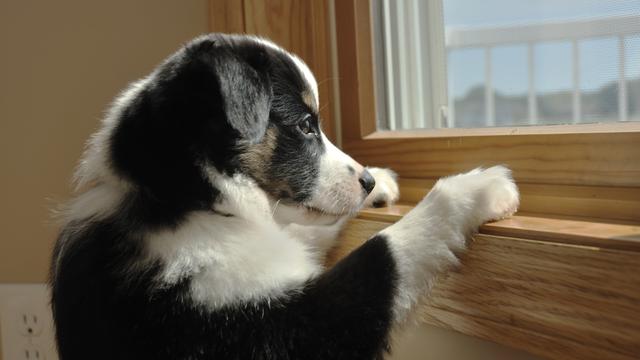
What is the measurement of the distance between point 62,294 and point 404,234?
0.50 metres

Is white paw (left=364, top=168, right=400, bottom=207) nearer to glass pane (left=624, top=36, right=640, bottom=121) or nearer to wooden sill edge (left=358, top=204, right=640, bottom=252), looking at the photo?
wooden sill edge (left=358, top=204, right=640, bottom=252)

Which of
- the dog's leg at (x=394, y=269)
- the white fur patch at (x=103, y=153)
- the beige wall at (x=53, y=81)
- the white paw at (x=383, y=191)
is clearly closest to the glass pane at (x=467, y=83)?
the white paw at (x=383, y=191)

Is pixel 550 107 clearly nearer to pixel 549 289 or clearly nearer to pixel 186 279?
pixel 549 289

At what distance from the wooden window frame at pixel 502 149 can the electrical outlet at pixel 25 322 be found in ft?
2.84

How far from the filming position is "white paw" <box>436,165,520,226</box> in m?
0.98

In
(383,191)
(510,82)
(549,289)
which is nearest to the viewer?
(549,289)

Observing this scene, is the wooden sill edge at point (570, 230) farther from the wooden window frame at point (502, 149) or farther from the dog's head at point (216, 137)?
the dog's head at point (216, 137)

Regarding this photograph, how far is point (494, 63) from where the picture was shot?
1.71m

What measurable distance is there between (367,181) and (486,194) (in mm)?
230

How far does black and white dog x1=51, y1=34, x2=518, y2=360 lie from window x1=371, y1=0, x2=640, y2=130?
28 cm

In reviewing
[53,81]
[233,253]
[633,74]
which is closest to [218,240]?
[233,253]

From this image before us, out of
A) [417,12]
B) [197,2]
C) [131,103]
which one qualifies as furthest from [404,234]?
[197,2]

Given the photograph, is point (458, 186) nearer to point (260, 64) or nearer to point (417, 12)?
point (260, 64)

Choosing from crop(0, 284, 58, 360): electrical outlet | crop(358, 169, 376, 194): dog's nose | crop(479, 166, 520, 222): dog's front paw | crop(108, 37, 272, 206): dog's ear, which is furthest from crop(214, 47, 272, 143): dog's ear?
crop(0, 284, 58, 360): electrical outlet
